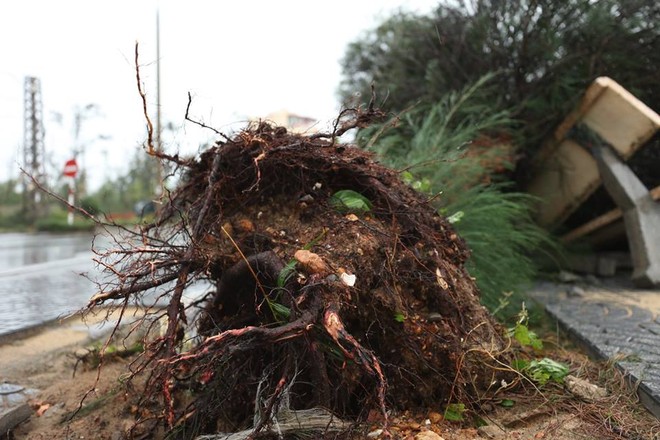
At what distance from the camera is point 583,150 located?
20.1 feet

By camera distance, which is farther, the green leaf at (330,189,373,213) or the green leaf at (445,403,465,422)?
the green leaf at (330,189,373,213)

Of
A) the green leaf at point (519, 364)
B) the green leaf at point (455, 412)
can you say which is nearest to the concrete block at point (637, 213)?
the green leaf at point (519, 364)

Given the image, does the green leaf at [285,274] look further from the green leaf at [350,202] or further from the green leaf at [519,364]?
the green leaf at [519,364]

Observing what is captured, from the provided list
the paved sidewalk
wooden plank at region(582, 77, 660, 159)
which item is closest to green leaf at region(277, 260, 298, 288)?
the paved sidewalk

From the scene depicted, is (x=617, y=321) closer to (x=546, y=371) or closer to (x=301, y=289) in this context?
(x=546, y=371)

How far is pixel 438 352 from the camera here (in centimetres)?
246

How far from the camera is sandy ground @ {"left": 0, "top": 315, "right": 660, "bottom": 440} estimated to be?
7.52ft

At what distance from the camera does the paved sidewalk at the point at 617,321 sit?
110 inches

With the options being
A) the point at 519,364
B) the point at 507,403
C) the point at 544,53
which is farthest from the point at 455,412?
the point at 544,53

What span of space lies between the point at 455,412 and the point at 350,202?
3.56 ft

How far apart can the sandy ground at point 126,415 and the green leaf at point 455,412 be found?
26 mm

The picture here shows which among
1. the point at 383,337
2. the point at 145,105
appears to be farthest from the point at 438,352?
the point at 145,105

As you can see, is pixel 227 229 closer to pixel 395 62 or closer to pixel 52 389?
pixel 52 389

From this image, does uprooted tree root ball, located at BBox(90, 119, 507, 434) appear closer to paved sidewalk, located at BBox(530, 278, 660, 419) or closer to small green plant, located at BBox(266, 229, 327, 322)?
small green plant, located at BBox(266, 229, 327, 322)
